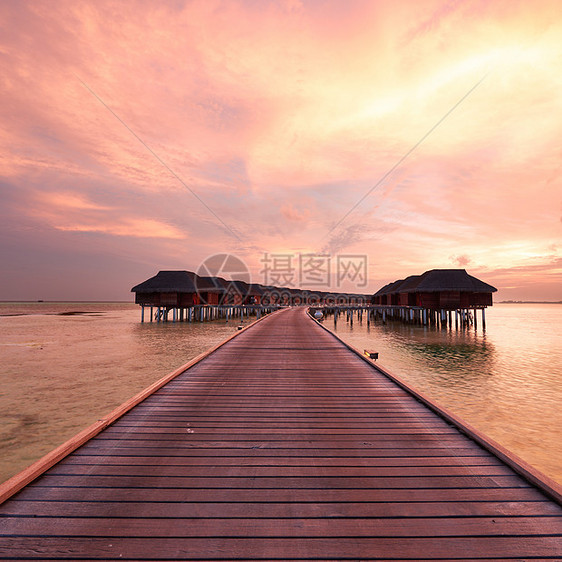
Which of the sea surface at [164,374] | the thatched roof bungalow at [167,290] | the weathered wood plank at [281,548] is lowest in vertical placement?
the sea surface at [164,374]

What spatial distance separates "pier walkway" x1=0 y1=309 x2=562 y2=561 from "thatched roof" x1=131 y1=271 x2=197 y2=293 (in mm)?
36757

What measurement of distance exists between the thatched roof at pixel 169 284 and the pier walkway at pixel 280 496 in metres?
36.8

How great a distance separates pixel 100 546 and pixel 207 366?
683 centimetres

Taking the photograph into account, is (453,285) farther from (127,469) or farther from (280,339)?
(127,469)

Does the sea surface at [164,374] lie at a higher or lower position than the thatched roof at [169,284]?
lower

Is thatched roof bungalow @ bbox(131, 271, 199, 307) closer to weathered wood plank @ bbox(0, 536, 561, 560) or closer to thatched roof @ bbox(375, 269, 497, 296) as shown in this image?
thatched roof @ bbox(375, 269, 497, 296)

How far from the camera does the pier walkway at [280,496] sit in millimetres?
2566

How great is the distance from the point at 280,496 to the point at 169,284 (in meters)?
40.6

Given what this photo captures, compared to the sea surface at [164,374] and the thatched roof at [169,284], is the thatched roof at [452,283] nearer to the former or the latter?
the sea surface at [164,374]

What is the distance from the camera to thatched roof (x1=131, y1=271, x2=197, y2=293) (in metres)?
40.7

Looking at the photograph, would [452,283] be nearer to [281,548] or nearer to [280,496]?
[280,496]

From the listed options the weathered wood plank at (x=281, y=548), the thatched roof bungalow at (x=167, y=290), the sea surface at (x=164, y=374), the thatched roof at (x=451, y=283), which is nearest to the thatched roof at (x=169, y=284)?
the thatched roof bungalow at (x=167, y=290)

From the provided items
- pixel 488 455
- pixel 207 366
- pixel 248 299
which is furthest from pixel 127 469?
pixel 248 299

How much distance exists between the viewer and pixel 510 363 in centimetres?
1784
